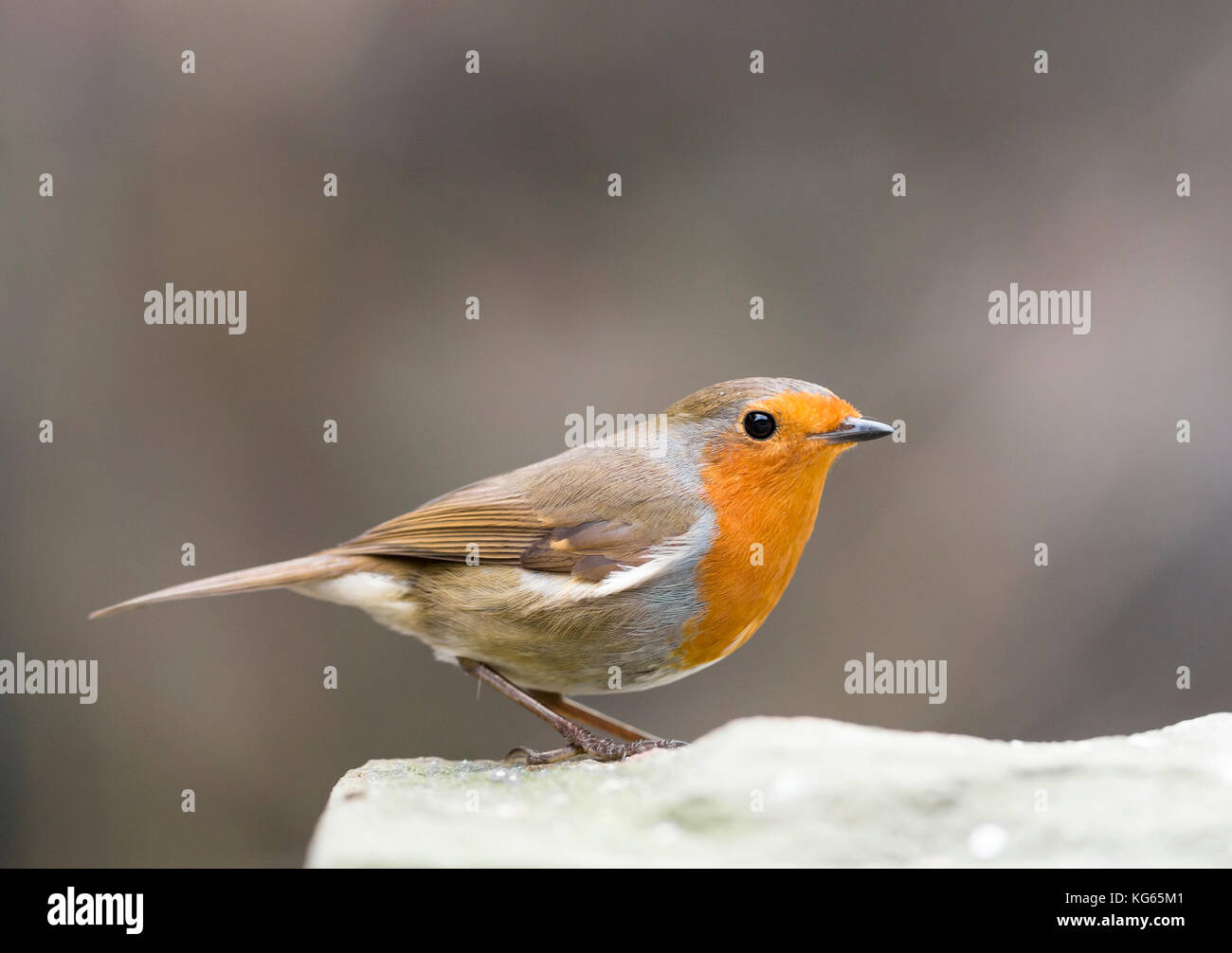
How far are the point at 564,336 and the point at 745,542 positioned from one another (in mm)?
3361

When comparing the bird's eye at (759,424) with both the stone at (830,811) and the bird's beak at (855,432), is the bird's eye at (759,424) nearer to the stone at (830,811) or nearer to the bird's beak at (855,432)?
the bird's beak at (855,432)

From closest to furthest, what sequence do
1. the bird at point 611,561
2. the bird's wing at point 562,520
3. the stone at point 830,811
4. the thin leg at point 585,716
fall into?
the stone at point 830,811 → the bird at point 611,561 → the bird's wing at point 562,520 → the thin leg at point 585,716

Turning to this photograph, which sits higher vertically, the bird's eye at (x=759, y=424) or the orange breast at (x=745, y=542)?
the bird's eye at (x=759, y=424)

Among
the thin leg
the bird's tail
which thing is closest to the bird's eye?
the thin leg

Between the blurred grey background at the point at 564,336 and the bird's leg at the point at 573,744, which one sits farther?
the blurred grey background at the point at 564,336

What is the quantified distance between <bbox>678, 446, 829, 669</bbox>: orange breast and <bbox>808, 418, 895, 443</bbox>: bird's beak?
12 centimetres

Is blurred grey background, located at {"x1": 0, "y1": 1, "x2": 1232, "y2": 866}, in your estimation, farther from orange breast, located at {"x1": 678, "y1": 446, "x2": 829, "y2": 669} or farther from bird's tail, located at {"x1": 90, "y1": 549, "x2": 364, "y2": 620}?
orange breast, located at {"x1": 678, "y1": 446, "x2": 829, "y2": 669}

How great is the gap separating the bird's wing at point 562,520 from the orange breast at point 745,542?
13 centimetres

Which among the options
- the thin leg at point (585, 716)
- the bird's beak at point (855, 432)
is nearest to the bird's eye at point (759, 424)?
the bird's beak at point (855, 432)

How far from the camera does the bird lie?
379 cm

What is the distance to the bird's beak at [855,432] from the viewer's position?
12.5 feet

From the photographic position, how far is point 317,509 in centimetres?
665

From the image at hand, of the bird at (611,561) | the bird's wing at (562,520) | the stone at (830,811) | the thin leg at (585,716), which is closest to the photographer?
the stone at (830,811)

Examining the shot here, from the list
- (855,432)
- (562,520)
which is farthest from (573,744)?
(855,432)
